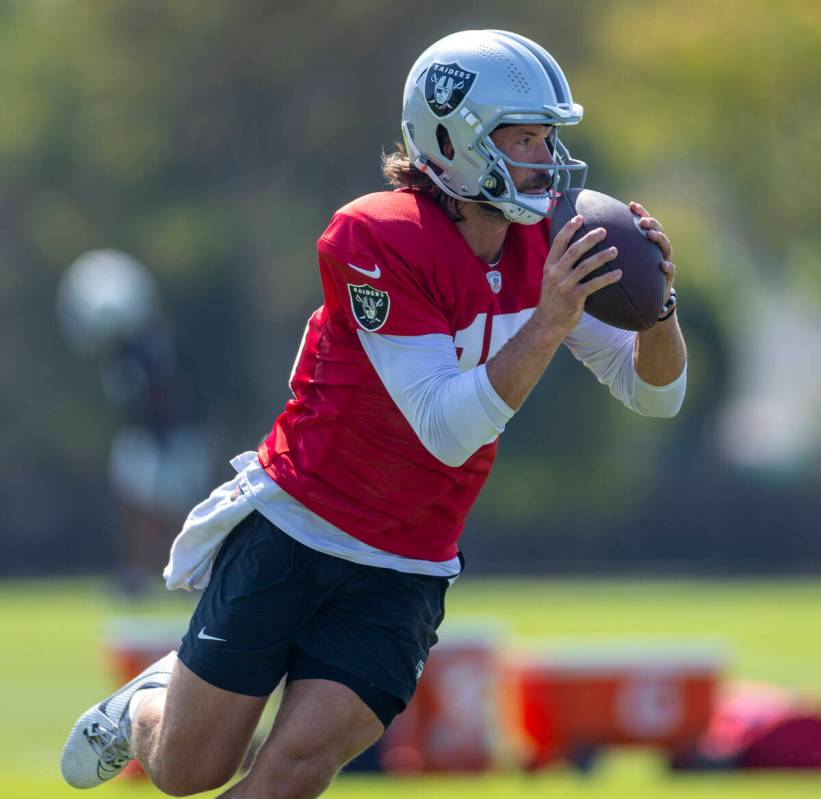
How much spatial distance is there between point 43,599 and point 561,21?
1409 cm

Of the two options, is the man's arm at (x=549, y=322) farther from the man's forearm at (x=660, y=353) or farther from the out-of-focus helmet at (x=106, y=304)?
the out-of-focus helmet at (x=106, y=304)

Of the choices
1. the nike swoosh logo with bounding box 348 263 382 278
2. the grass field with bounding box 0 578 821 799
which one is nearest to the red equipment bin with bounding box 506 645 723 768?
the grass field with bounding box 0 578 821 799

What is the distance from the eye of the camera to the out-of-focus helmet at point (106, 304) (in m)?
18.7

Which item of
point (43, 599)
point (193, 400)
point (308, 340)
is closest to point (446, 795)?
point (308, 340)

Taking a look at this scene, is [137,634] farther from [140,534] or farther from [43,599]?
[43,599]

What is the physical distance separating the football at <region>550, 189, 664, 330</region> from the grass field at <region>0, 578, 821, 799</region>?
355 cm

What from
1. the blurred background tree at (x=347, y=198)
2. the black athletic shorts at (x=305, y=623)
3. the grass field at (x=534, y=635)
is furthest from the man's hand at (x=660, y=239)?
the blurred background tree at (x=347, y=198)

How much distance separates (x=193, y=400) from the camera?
23.2 meters

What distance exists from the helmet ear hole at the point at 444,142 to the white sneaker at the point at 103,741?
1557mm

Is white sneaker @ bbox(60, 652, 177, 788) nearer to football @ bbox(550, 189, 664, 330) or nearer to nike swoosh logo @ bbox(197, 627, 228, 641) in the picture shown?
nike swoosh logo @ bbox(197, 627, 228, 641)

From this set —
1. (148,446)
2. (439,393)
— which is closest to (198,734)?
(439,393)

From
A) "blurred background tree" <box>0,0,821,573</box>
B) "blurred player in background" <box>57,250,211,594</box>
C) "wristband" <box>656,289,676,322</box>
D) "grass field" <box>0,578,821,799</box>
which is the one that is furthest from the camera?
"blurred background tree" <box>0,0,821,573</box>

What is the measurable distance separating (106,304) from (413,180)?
47.9 ft

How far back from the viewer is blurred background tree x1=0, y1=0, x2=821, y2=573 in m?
23.9
